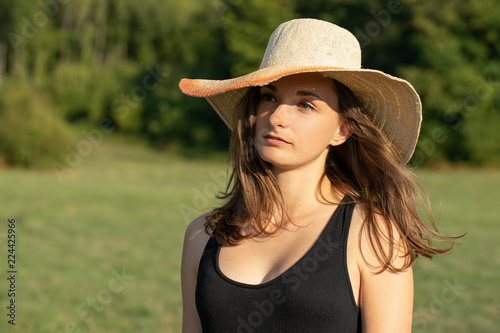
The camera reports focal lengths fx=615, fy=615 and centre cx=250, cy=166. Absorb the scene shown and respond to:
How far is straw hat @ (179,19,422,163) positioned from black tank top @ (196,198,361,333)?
1.34 ft

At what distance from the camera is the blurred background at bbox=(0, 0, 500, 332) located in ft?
21.6

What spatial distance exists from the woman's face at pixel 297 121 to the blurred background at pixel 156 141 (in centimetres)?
58

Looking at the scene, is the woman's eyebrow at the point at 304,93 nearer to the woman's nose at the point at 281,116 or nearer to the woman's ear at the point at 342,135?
the woman's nose at the point at 281,116

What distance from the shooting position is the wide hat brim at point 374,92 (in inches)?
74.3

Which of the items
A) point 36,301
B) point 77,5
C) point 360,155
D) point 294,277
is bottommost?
point 77,5

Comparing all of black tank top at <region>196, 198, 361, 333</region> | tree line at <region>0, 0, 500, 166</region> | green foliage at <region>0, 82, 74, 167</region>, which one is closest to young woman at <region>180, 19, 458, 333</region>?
black tank top at <region>196, 198, 361, 333</region>

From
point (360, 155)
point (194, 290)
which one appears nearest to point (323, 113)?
point (360, 155)

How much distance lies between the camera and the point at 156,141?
113ft

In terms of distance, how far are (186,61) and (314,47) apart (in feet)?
123

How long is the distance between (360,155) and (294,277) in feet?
1.85

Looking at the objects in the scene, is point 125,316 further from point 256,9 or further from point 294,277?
point 256,9

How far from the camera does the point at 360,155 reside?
6.92 feet

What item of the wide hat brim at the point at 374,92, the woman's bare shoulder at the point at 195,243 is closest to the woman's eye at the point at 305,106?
the wide hat brim at the point at 374,92

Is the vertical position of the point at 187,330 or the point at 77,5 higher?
the point at 187,330
